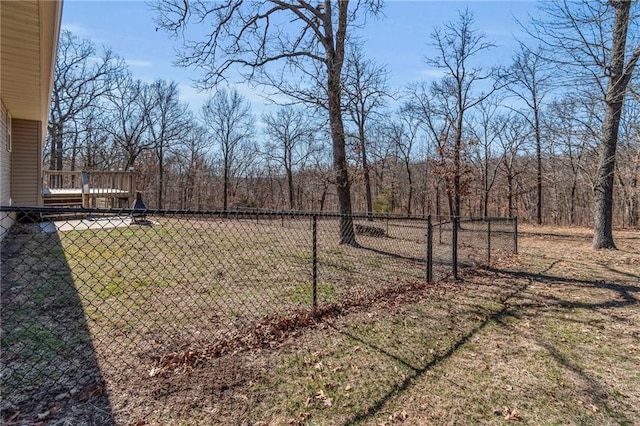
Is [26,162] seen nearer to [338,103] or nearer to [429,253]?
[338,103]

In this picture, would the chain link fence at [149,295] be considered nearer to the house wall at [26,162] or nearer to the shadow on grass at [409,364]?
the shadow on grass at [409,364]

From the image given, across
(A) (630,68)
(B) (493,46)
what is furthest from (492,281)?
(B) (493,46)

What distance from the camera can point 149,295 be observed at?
4168 millimetres

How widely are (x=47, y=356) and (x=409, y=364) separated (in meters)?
2.93

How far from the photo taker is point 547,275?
639 cm

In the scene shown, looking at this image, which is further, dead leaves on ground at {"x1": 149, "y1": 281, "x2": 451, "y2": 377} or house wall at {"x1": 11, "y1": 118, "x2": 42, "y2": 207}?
house wall at {"x1": 11, "y1": 118, "x2": 42, "y2": 207}

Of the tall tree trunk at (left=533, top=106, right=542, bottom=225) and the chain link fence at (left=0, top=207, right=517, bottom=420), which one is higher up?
the tall tree trunk at (left=533, top=106, right=542, bottom=225)

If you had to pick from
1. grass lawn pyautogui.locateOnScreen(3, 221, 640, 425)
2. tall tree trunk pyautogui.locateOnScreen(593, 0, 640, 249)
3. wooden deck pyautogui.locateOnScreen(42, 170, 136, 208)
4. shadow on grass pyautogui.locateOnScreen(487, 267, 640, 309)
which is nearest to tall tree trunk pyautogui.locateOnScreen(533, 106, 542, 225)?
tall tree trunk pyautogui.locateOnScreen(593, 0, 640, 249)

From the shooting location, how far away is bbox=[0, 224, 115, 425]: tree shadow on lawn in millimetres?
2070

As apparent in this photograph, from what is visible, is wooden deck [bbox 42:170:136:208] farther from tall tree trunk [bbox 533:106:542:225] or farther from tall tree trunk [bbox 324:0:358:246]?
tall tree trunk [bbox 533:106:542:225]

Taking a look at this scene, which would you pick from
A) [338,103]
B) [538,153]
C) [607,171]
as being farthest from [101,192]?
[538,153]

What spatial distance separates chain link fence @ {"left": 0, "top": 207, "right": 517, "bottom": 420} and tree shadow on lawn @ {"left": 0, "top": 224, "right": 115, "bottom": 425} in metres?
0.01

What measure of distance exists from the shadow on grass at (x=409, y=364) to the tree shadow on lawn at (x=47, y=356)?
1573 millimetres

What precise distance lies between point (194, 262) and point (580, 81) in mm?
8940
